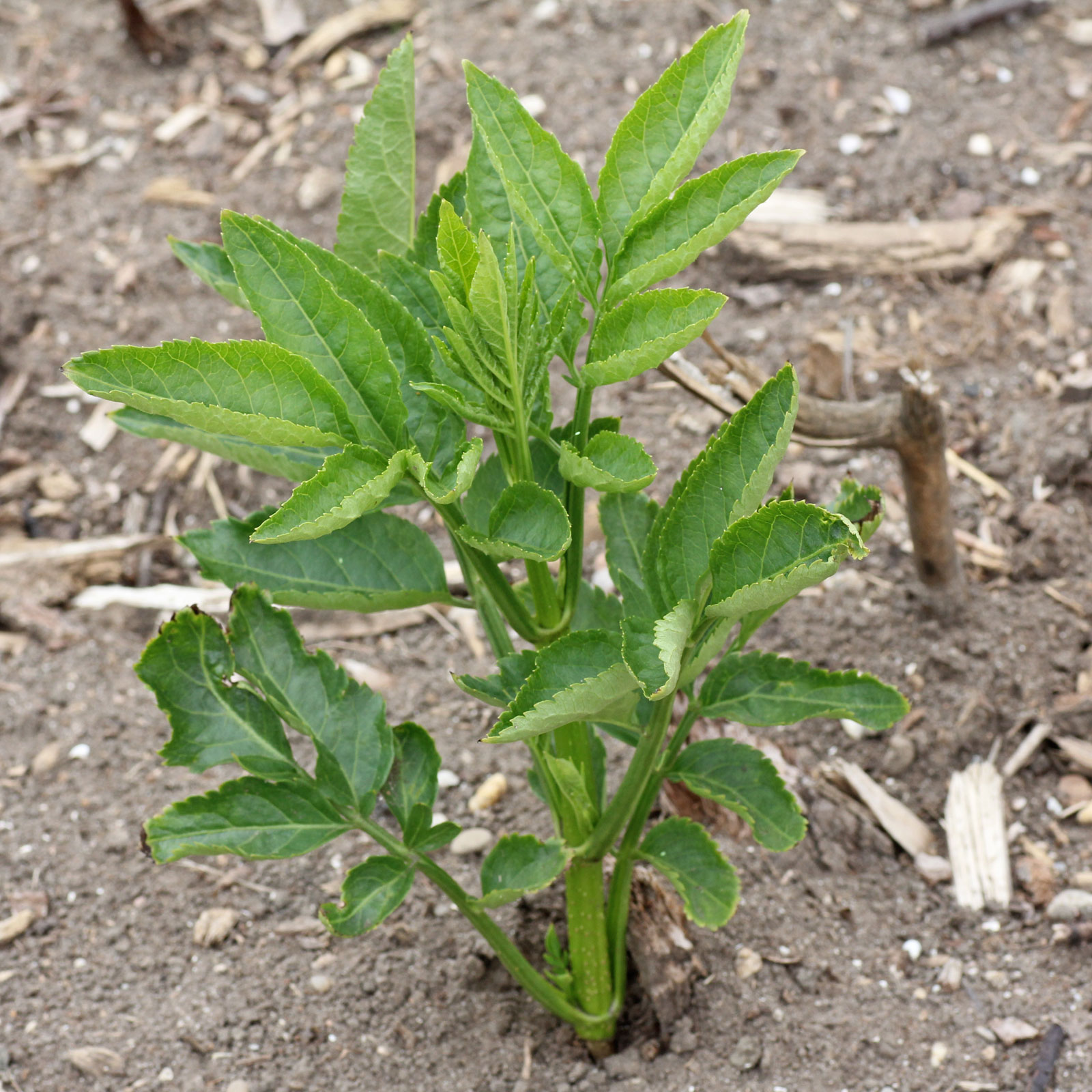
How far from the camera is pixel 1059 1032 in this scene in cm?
193

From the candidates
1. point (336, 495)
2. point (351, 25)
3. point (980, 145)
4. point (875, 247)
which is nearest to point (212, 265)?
point (336, 495)

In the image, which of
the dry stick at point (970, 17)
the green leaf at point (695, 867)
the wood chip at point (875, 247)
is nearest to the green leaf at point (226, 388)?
the green leaf at point (695, 867)

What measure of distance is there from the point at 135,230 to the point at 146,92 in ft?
2.47

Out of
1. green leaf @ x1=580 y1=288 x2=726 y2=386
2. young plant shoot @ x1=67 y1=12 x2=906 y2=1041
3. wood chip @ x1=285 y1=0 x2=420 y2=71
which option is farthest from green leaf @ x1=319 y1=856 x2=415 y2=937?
wood chip @ x1=285 y1=0 x2=420 y2=71

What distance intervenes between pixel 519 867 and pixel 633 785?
19 cm

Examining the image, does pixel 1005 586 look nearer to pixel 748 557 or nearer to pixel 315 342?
pixel 748 557

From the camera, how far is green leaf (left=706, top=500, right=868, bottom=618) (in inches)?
44.7

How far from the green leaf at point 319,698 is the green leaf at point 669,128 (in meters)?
0.69

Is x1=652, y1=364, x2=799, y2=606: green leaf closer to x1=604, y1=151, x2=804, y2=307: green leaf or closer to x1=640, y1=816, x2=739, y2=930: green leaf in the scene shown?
x1=604, y1=151, x2=804, y2=307: green leaf

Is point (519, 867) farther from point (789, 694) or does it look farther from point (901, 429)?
point (901, 429)

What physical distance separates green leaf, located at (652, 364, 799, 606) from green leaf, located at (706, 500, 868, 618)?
0.15 ft

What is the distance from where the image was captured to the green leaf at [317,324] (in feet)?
3.94

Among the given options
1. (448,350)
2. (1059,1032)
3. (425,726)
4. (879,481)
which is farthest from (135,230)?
(1059,1032)

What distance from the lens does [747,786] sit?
153cm
